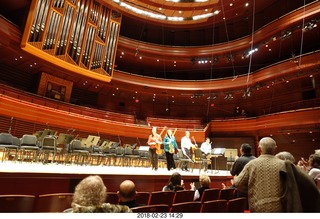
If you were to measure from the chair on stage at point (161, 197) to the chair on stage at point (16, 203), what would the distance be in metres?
1.20

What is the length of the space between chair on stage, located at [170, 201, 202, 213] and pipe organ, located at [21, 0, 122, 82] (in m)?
9.61

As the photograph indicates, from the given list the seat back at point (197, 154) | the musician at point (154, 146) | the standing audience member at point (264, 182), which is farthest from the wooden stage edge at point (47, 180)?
the standing audience member at point (264, 182)

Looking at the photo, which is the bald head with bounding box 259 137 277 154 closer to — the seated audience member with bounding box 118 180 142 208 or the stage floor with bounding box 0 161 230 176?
the seated audience member with bounding box 118 180 142 208

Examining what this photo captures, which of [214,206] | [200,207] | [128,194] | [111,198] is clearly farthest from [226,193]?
[128,194]

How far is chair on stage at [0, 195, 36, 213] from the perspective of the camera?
5.87 feet

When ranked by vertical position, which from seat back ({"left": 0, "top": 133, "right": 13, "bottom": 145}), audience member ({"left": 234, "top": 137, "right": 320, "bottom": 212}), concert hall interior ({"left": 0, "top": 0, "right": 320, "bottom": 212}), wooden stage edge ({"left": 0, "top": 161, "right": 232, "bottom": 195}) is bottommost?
wooden stage edge ({"left": 0, "top": 161, "right": 232, "bottom": 195})

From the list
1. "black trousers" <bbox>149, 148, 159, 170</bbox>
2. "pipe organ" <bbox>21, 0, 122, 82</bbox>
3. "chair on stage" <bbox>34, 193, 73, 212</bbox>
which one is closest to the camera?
"chair on stage" <bbox>34, 193, 73, 212</bbox>

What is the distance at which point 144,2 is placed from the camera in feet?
43.3

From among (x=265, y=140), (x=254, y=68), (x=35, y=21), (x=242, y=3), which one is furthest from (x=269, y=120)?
(x=35, y=21)

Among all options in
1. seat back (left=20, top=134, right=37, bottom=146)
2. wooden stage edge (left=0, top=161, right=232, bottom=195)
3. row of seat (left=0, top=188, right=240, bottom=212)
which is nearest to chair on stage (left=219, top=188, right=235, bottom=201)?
row of seat (left=0, top=188, right=240, bottom=212)

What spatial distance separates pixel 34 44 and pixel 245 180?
10.1 m

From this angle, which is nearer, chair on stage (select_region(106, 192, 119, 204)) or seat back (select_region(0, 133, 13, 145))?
chair on stage (select_region(106, 192, 119, 204))

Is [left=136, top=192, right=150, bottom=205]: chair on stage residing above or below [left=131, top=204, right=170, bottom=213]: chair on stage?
below

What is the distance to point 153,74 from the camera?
17000 millimetres
